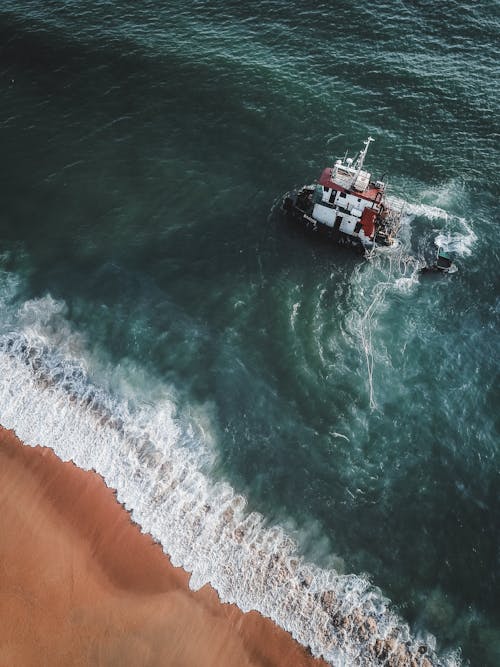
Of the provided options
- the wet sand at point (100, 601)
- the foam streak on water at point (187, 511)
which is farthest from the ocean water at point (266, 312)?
the wet sand at point (100, 601)

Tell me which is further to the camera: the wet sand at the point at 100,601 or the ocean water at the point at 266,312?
the ocean water at the point at 266,312

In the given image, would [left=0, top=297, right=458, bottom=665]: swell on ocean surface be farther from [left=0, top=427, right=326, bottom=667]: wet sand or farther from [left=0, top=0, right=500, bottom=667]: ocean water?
[left=0, top=427, right=326, bottom=667]: wet sand

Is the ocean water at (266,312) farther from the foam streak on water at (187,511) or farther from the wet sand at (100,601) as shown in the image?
the wet sand at (100,601)

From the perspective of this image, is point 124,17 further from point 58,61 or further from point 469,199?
point 469,199

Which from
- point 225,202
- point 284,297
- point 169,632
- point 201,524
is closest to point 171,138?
point 225,202

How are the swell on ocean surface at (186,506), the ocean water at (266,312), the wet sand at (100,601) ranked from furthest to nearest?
the ocean water at (266,312) → the swell on ocean surface at (186,506) → the wet sand at (100,601)

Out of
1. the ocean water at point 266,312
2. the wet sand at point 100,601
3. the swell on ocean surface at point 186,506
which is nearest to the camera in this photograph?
the wet sand at point 100,601
